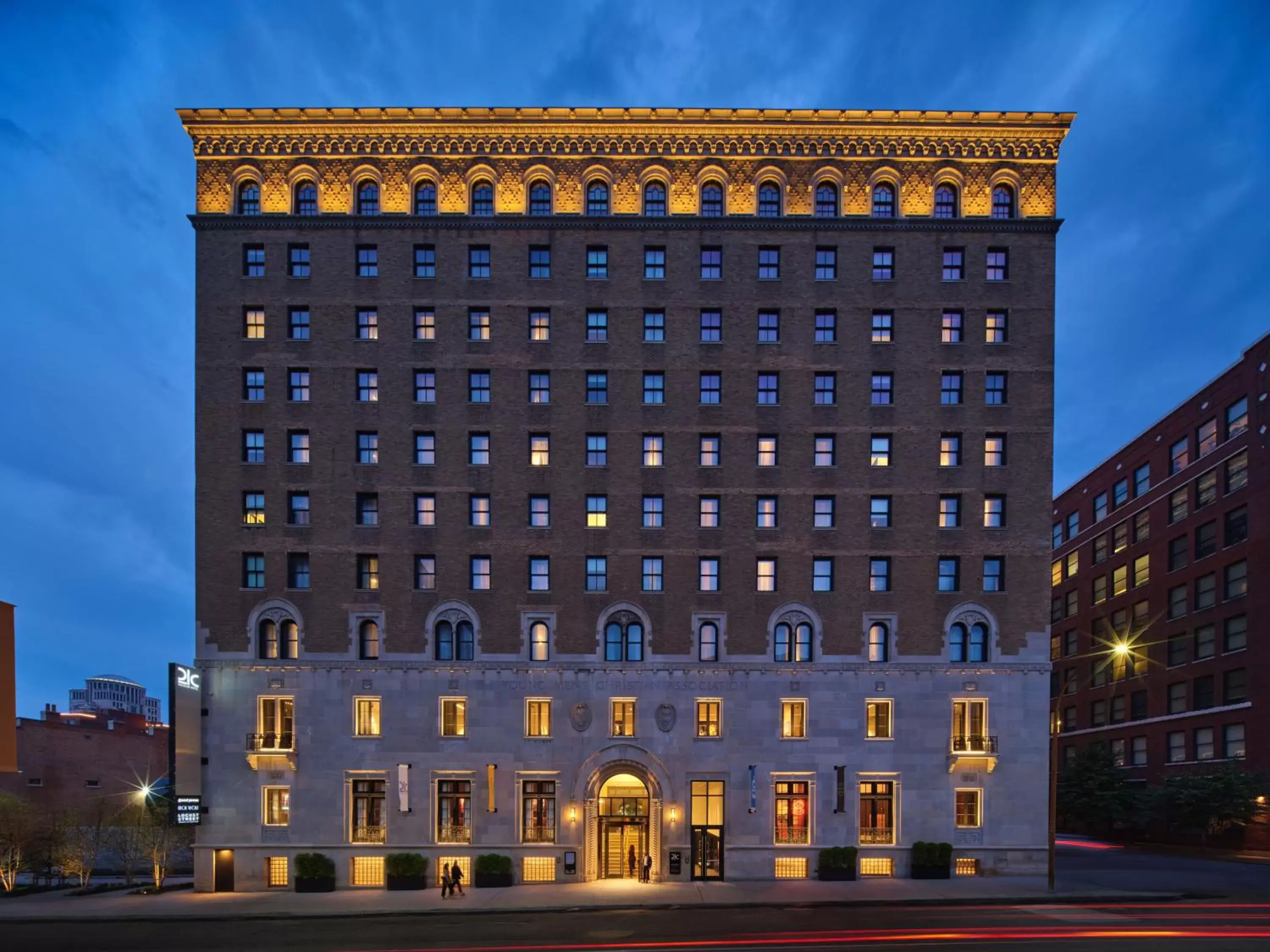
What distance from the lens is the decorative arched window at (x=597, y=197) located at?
3569cm

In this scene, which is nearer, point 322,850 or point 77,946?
point 77,946

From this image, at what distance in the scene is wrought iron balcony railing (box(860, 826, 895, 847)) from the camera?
3294 centimetres

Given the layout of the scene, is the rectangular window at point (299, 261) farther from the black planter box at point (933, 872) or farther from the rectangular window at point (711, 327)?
the black planter box at point (933, 872)

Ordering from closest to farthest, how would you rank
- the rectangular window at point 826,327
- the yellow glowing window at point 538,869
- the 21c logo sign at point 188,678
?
the 21c logo sign at point 188,678 < the yellow glowing window at point 538,869 < the rectangular window at point 826,327

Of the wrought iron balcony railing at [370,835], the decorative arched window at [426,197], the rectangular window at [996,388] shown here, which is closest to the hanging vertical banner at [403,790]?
the wrought iron balcony railing at [370,835]

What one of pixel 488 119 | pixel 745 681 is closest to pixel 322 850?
pixel 745 681

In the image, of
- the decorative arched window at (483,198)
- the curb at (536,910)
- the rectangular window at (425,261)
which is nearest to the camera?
the curb at (536,910)

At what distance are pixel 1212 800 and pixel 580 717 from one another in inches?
1500

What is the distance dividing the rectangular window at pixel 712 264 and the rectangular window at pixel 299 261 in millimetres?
17954

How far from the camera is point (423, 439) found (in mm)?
35125

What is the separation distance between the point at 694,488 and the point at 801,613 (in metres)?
7.23

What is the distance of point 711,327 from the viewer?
35.4 m

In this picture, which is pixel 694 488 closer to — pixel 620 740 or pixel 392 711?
pixel 620 740

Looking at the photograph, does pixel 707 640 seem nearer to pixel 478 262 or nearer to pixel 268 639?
pixel 268 639
